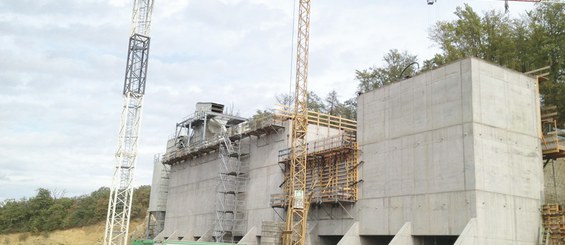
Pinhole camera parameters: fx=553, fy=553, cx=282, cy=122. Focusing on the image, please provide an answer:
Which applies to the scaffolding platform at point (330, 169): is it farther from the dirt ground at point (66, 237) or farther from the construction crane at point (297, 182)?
the dirt ground at point (66, 237)

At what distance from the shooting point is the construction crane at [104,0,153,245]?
52.8 metres

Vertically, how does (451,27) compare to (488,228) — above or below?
above

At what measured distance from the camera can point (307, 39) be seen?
47.5 metres

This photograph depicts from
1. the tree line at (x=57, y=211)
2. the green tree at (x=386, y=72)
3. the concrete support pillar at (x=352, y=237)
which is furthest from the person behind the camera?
the tree line at (x=57, y=211)

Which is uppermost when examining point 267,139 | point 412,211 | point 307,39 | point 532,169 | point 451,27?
point 451,27

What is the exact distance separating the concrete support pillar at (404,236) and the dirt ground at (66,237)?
227 ft

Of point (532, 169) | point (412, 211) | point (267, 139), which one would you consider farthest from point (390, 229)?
point (267, 139)

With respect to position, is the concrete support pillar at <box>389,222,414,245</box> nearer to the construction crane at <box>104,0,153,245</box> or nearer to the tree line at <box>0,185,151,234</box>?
the construction crane at <box>104,0,153,245</box>

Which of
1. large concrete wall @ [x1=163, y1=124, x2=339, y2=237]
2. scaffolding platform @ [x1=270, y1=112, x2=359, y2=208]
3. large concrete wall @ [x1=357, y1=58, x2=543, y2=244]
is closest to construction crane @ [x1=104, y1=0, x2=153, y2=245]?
large concrete wall @ [x1=163, y1=124, x2=339, y2=237]

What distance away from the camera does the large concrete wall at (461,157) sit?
2992 cm

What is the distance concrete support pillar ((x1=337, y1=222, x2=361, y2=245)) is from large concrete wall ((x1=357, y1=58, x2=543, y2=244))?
0.98 metres

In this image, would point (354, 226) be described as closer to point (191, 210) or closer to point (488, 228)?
point (488, 228)

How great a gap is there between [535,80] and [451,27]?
76.7 ft

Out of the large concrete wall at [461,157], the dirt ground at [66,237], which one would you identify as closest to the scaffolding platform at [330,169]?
the large concrete wall at [461,157]
